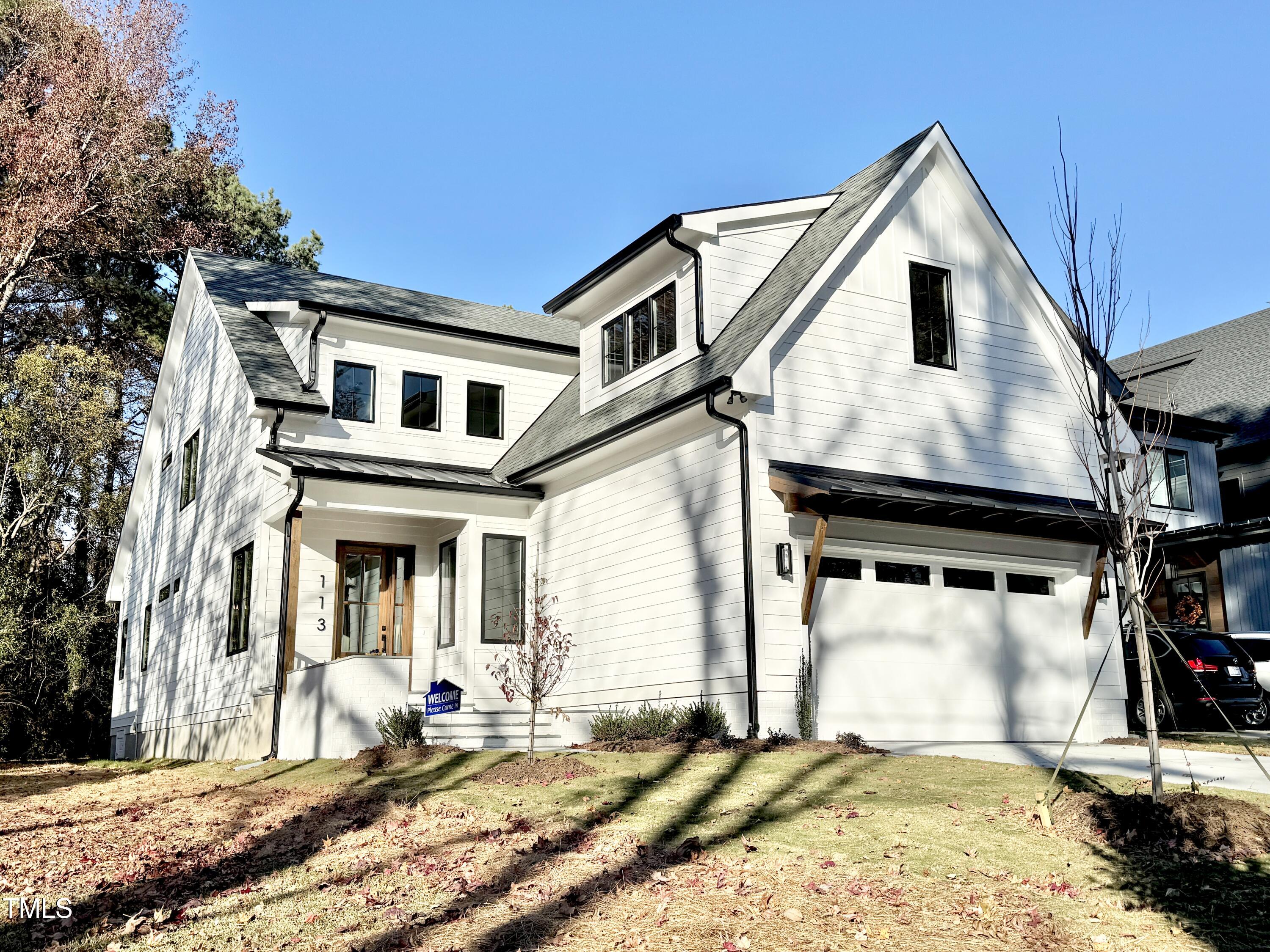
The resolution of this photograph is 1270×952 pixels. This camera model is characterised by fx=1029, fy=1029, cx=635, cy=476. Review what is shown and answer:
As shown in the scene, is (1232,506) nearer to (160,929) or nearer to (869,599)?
(869,599)

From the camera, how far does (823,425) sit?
13.3 meters

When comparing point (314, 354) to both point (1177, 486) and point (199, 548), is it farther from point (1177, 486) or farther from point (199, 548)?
point (1177, 486)

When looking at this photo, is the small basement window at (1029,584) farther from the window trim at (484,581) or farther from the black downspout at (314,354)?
the black downspout at (314,354)

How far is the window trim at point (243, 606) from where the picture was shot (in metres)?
16.3

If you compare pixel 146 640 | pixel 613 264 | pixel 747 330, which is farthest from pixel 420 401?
pixel 146 640

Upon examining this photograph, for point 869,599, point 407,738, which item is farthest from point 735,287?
point 407,738

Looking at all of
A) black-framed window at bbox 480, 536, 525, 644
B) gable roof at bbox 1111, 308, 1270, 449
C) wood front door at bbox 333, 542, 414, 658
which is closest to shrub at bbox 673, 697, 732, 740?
black-framed window at bbox 480, 536, 525, 644

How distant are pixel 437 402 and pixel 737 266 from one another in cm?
634

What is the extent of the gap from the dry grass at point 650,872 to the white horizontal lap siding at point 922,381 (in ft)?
15.8

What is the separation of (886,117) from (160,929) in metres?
17.1

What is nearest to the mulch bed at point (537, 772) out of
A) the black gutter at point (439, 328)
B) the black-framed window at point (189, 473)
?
the black gutter at point (439, 328)

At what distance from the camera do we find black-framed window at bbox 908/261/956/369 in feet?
47.9

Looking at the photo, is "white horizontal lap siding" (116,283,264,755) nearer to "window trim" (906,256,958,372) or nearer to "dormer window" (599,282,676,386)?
"dormer window" (599,282,676,386)

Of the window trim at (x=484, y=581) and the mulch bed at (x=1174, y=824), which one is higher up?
the window trim at (x=484, y=581)
